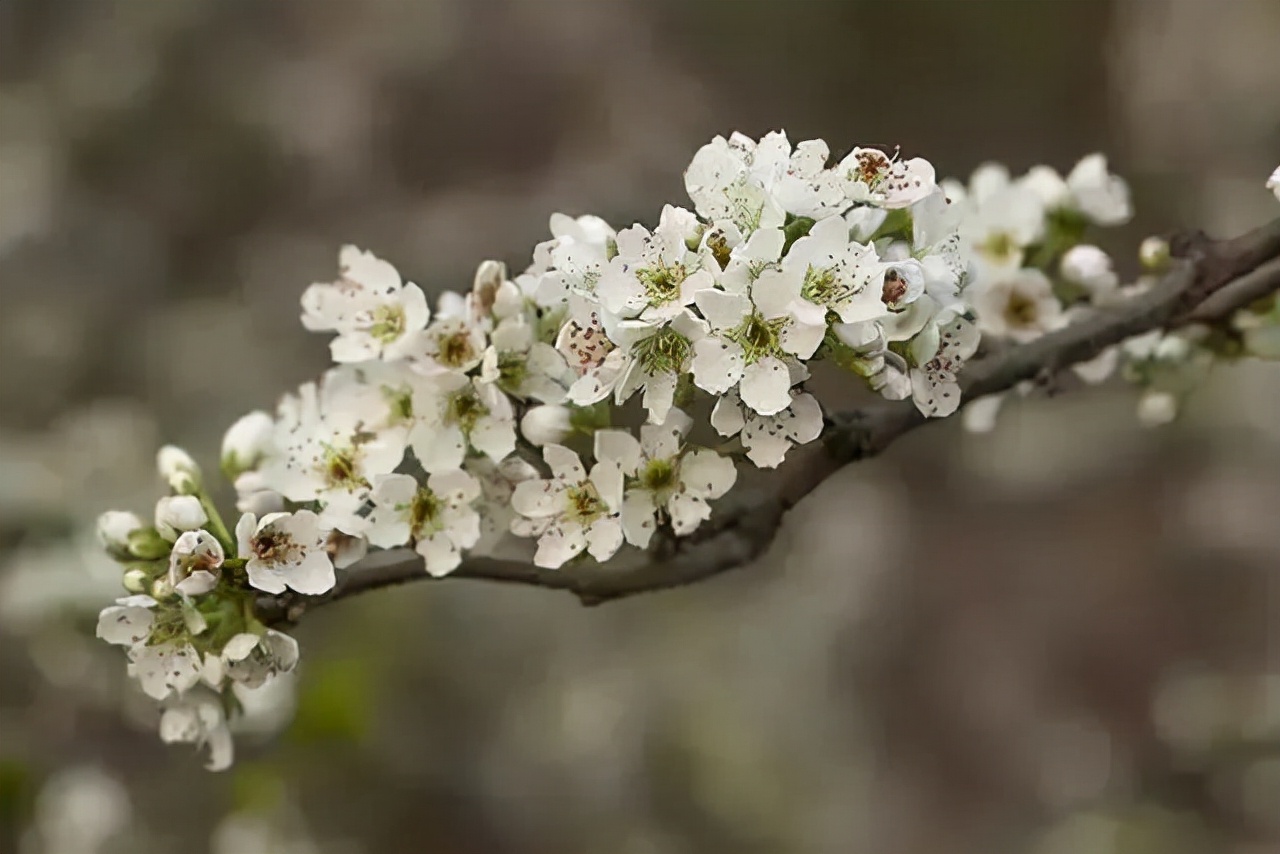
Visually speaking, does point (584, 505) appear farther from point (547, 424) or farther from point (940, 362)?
point (940, 362)

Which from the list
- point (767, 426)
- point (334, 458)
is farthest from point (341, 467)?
point (767, 426)

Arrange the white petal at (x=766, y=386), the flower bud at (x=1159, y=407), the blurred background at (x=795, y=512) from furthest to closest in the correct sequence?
the blurred background at (x=795, y=512)
the flower bud at (x=1159, y=407)
the white petal at (x=766, y=386)

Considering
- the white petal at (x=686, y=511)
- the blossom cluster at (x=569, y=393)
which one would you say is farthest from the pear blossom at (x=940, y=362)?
the white petal at (x=686, y=511)

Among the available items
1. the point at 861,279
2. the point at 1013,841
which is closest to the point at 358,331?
the point at 861,279

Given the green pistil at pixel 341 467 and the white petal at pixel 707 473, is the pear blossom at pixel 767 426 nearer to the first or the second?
the white petal at pixel 707 473

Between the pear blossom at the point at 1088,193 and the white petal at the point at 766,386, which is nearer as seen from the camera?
the white petal at the point at 766,386

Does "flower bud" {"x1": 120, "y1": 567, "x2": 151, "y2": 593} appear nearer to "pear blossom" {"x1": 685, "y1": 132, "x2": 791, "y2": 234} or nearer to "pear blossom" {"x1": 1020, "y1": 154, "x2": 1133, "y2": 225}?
"pear blossom" {"x1": 685, "y1": 132, "x2": 791, "y2": 234}
